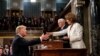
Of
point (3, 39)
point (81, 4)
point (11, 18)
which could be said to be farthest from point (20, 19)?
point (81, 4)

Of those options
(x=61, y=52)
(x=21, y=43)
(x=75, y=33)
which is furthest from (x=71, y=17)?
(x=21, y=43)

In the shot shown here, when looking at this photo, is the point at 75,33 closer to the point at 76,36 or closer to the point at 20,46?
the point at 76,36

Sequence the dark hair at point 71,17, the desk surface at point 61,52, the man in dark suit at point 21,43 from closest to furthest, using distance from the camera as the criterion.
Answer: the desk surface at point 61,52 < the man in dark suit at point 21,43 < the dark hair at point 71,17

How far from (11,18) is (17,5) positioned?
2.07 meters

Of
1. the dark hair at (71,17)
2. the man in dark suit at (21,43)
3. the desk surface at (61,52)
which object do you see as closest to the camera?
the desk surface at (61,52)

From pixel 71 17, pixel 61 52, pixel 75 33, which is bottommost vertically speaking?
pixel 61 52

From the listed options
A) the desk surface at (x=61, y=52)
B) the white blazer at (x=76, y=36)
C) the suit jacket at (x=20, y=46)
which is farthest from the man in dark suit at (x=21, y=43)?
the white blazer at (x=76, y=36)

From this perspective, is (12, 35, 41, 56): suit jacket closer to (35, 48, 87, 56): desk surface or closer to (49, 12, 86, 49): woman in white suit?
(35, 48, 87, 56): desk surface

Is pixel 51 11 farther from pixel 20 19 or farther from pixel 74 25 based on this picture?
pixel 74 25

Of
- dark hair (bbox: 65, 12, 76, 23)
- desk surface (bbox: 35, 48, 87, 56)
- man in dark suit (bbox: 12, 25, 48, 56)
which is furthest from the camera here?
dark hair (bbox: 65, 12, 76, 23)

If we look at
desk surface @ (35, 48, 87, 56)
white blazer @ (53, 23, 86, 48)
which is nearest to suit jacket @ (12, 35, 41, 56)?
desk surface @ (35, 48, 87, 56)

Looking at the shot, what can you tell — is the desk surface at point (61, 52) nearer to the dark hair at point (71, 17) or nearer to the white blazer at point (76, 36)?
the white blazer at point (76, 36)

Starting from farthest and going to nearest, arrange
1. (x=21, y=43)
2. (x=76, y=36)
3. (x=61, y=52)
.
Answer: (x=76, y=36), (x=21, y=43), (x=61, y=52)

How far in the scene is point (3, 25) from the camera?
49.3 ft
